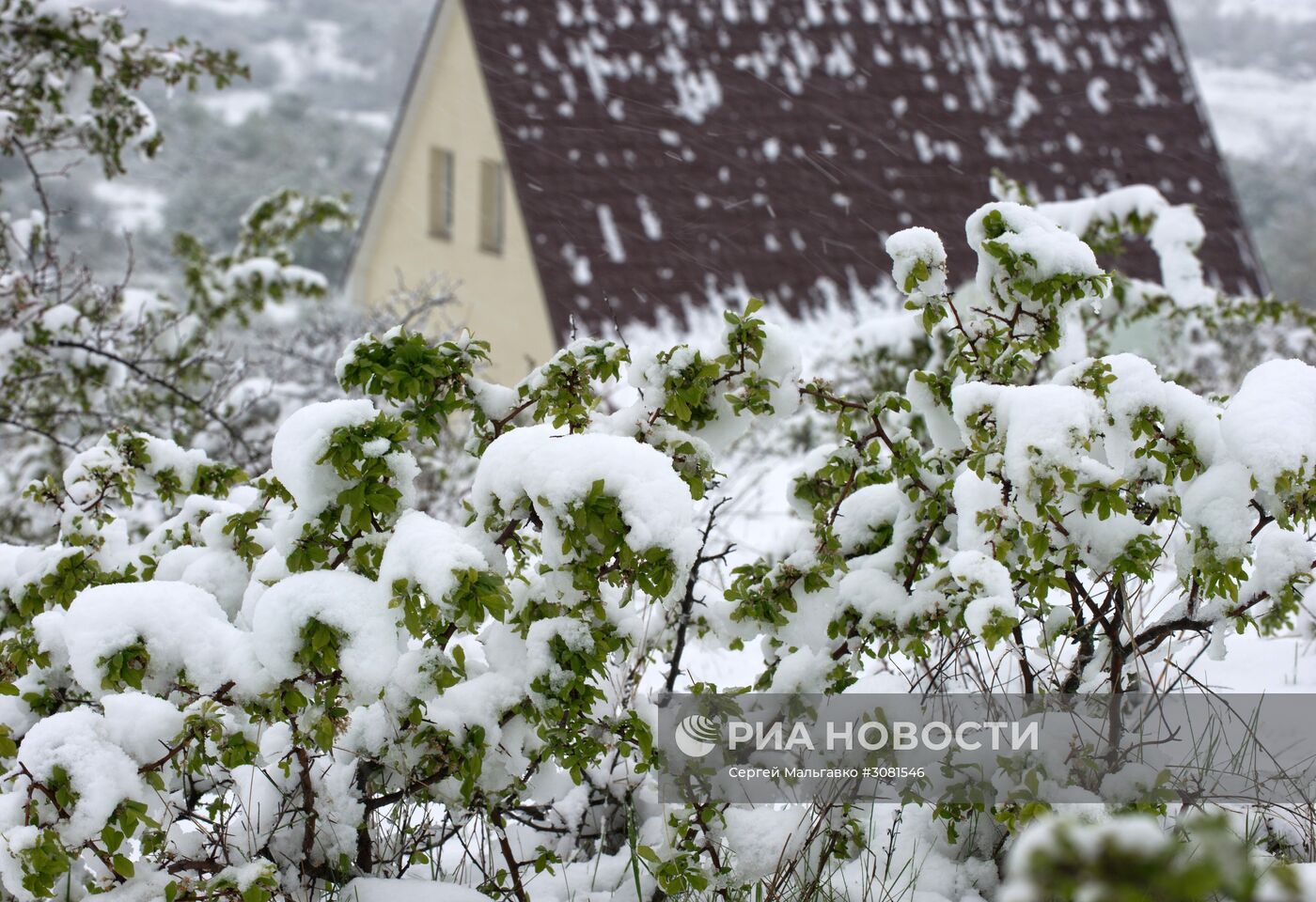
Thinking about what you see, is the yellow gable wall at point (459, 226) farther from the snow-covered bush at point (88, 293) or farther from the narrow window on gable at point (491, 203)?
the snow-covered bush at point (88, 293)

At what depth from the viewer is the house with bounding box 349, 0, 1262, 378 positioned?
9.41 metres

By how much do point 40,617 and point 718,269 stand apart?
7493 millimetres

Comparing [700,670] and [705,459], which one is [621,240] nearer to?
[700,670]

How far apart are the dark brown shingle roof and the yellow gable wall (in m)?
0.54

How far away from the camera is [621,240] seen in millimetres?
9305

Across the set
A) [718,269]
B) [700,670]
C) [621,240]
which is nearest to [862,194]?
[718,269]

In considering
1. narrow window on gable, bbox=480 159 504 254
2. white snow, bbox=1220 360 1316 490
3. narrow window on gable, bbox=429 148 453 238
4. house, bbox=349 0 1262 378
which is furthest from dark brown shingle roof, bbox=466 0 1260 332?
white snow, bbox=1220 360 1316 490

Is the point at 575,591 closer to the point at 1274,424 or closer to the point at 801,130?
the point at 1274,424

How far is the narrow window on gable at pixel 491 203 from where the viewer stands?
1083cm

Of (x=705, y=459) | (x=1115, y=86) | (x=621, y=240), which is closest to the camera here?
(x=705, y=459)
